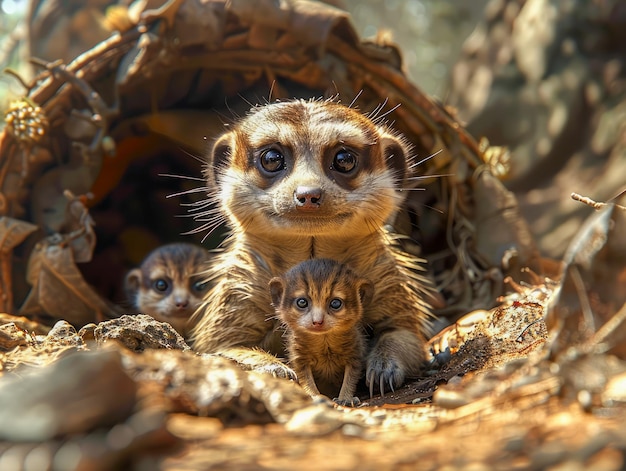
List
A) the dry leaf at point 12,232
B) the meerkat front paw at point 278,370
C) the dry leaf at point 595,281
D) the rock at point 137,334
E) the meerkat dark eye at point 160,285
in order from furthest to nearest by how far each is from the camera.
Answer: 1. the meerkat dark eye at point 160,285
2. the dry leaf at point 12,232
3. the meerkat front paw at point 278,370
4. the rock at point 137,334
5. the dry leaf at point 595,281

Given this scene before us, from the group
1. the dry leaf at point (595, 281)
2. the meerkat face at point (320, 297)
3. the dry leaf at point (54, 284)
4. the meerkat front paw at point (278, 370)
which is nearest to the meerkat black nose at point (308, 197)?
the meerkat face at point (320, 297)

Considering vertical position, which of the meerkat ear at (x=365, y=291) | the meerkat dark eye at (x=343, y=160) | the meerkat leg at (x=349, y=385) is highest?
the meerkat dark eye at (x=343, y=160)

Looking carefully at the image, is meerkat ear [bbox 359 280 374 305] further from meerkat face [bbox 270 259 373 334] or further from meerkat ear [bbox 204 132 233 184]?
meerkat ear [bbox 204 132 233 184]

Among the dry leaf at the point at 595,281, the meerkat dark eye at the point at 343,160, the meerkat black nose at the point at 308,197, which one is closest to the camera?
the dry leaf at the point at 595,281

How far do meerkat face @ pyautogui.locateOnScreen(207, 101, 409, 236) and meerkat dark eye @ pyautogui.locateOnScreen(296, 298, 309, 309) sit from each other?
1.28ft

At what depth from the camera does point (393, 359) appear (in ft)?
11.2

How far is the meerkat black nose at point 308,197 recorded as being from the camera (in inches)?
128

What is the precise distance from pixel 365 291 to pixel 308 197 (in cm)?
55

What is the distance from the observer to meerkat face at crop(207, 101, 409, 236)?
343cm

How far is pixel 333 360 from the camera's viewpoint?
338 centimetres

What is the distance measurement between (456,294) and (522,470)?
3406 mm

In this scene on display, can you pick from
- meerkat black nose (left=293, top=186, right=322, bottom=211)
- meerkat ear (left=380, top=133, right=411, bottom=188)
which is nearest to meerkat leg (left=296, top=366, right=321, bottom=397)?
meerkat black nose (left=293, top=186, right=322, bottom=211)

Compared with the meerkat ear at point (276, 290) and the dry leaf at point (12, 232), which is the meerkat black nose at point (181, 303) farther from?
the meerkat ear at point (276, 290)

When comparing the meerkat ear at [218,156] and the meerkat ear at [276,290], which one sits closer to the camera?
the meerkat ear at [276,290]
